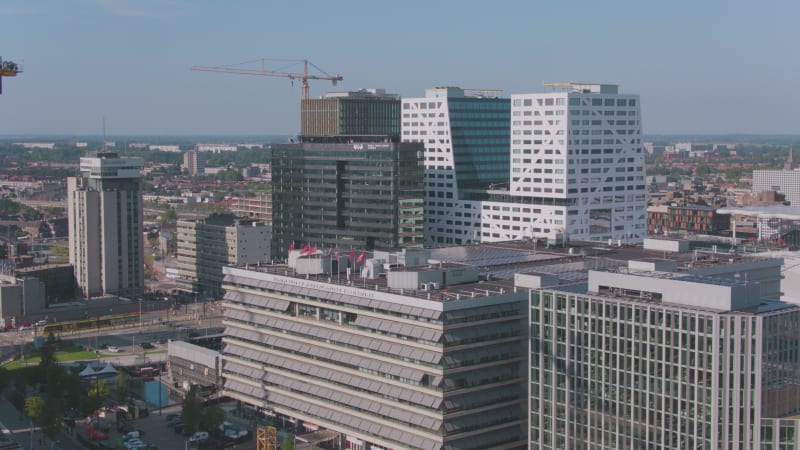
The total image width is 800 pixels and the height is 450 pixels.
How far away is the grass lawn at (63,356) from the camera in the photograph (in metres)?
135

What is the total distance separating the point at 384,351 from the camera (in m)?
88.2

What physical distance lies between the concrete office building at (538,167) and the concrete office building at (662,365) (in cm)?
6551

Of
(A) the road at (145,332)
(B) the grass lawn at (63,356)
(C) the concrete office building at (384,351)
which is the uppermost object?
(C) the concrete office building at (384,351)

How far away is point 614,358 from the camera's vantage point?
241 ft

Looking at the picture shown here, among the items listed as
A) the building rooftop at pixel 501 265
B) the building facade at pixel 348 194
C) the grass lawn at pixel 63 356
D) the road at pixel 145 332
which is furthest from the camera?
the building facade at pixel 348 194

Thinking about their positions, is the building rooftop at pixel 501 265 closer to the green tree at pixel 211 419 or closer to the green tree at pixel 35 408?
the green tree at pixel 211 419

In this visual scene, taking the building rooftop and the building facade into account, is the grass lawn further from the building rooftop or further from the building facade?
the building rooftop

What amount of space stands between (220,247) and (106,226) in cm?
2170

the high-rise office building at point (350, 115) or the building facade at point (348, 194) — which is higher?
the high-rise office building at point (350, 115)

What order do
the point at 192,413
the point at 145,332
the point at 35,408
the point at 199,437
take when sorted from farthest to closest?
the point at 145,332, the point at 35,408, the point at 199,437, the point at 192,413

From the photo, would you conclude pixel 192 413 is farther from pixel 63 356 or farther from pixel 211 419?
pixel 63 356

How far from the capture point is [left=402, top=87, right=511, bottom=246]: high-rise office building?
6521 inches

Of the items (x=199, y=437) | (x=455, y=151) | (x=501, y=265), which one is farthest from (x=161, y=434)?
(x=455, y=151)

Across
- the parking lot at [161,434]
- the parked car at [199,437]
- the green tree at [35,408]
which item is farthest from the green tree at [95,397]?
the parked car at [199,437]
